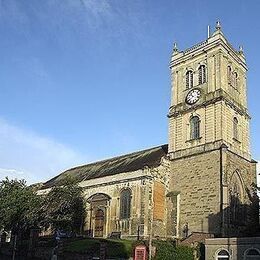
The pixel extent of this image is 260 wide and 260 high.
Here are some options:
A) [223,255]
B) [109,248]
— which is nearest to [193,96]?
[223,255]

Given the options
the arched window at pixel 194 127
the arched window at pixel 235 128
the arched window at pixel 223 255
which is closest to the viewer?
the arched window at pixel 223 255

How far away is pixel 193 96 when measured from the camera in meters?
49.0

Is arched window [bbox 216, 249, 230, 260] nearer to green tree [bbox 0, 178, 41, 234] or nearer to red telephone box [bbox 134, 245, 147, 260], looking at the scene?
red telephone box [bbox 134, 245, 147, 260]

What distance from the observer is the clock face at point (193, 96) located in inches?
1907

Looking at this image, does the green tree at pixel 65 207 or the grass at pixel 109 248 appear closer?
the grass at pixel 109 248

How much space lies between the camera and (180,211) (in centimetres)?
4519

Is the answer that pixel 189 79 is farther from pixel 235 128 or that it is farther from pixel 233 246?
pixel 233 246

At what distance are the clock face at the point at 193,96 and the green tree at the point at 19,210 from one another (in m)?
21.3

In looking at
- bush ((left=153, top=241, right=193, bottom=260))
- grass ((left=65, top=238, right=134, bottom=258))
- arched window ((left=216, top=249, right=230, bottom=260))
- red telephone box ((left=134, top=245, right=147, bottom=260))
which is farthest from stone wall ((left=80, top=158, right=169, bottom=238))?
arched window ((left=216, top=249, right=230, bottom=260))

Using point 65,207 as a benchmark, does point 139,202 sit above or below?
above

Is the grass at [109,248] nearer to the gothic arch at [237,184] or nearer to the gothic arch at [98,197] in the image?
the gothic arch at [98,197]

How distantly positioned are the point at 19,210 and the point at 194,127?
2256 centimetres

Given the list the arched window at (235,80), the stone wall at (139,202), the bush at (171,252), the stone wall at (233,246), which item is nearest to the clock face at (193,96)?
the arched window at (235,80)

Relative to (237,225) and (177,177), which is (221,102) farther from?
(237,225)
